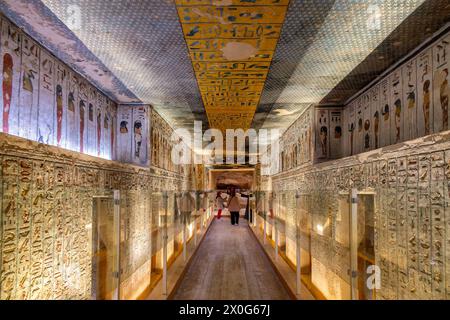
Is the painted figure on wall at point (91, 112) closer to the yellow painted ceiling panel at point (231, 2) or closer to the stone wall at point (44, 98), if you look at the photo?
the stone wall at point (44, 98)

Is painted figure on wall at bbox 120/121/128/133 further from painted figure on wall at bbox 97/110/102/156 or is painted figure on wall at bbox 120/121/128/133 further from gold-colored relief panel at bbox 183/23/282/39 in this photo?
gold-colored relief panel at bbox 183/23/282/39

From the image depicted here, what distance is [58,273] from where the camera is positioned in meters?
3.13

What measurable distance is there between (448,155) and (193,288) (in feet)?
16.7

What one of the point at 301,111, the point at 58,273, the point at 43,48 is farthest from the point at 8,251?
the point at 301,111

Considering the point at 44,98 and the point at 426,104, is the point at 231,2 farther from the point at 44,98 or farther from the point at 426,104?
the point at 44,98

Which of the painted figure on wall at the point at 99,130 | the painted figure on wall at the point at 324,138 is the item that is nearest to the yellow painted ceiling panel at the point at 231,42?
the painted figure on wall at the point at 324,138

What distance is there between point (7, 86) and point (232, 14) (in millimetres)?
2426

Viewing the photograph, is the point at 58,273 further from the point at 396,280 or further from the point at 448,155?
the point at 448,155

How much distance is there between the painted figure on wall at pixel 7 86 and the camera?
3225 mm

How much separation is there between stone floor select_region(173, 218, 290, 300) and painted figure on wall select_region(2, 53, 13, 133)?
3.96 metres

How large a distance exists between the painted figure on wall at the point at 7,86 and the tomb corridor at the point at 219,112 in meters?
0.02

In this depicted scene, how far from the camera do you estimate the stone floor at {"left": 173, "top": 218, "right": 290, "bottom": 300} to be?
581 centimetres

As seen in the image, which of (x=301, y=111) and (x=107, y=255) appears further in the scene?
(x=301, y=111)

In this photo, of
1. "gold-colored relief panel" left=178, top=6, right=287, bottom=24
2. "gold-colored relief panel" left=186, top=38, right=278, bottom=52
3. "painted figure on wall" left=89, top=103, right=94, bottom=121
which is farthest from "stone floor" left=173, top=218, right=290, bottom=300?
"gold-colored relief panel" left=178, top=6, right=287, bottom=24
